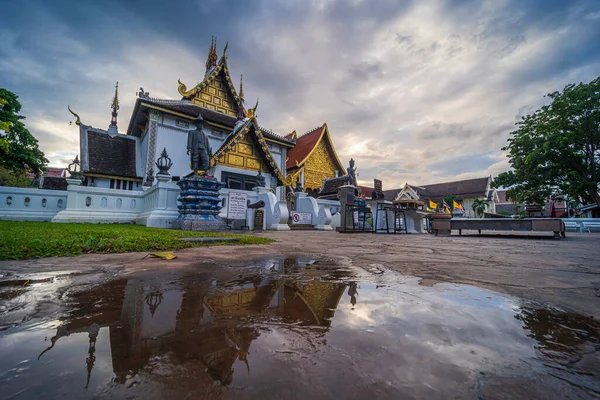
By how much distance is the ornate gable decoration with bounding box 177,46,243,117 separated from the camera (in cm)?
1731

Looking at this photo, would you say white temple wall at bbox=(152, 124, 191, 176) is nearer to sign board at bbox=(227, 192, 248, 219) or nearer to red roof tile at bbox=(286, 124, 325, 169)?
sign board at bbox=(227, 192, 248, 219)

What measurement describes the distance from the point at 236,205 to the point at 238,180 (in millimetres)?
4903

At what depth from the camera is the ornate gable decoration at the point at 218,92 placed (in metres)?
17.3

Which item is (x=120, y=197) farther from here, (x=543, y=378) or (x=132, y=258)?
(x=543, y=378)

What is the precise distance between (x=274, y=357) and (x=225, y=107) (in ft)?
65.3

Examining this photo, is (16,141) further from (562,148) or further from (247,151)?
(562,148)

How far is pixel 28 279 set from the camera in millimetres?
1727

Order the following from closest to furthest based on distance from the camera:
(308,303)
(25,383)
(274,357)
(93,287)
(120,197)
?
(25,383), (274,357), (308,303), (93,287), (120,197)

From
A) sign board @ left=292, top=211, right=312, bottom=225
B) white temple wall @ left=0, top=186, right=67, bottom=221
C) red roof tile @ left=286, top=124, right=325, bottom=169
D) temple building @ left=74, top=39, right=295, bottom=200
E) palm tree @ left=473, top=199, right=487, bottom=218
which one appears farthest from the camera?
palm tree @ left=473, top=199, right=487, bottom=218

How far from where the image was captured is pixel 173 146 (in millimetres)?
15273

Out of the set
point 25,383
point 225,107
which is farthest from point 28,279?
point 225,107

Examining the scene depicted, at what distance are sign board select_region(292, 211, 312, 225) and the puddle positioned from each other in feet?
36.0

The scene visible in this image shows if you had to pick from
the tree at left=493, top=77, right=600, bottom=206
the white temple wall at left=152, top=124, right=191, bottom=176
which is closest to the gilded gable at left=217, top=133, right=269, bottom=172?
the white temple wall at left=152, top=124, right=191, bottom=176

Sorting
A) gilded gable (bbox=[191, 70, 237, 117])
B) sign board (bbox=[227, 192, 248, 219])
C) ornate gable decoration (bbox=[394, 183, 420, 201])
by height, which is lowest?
sign board (bbox=[227, 192, 248, 219])
